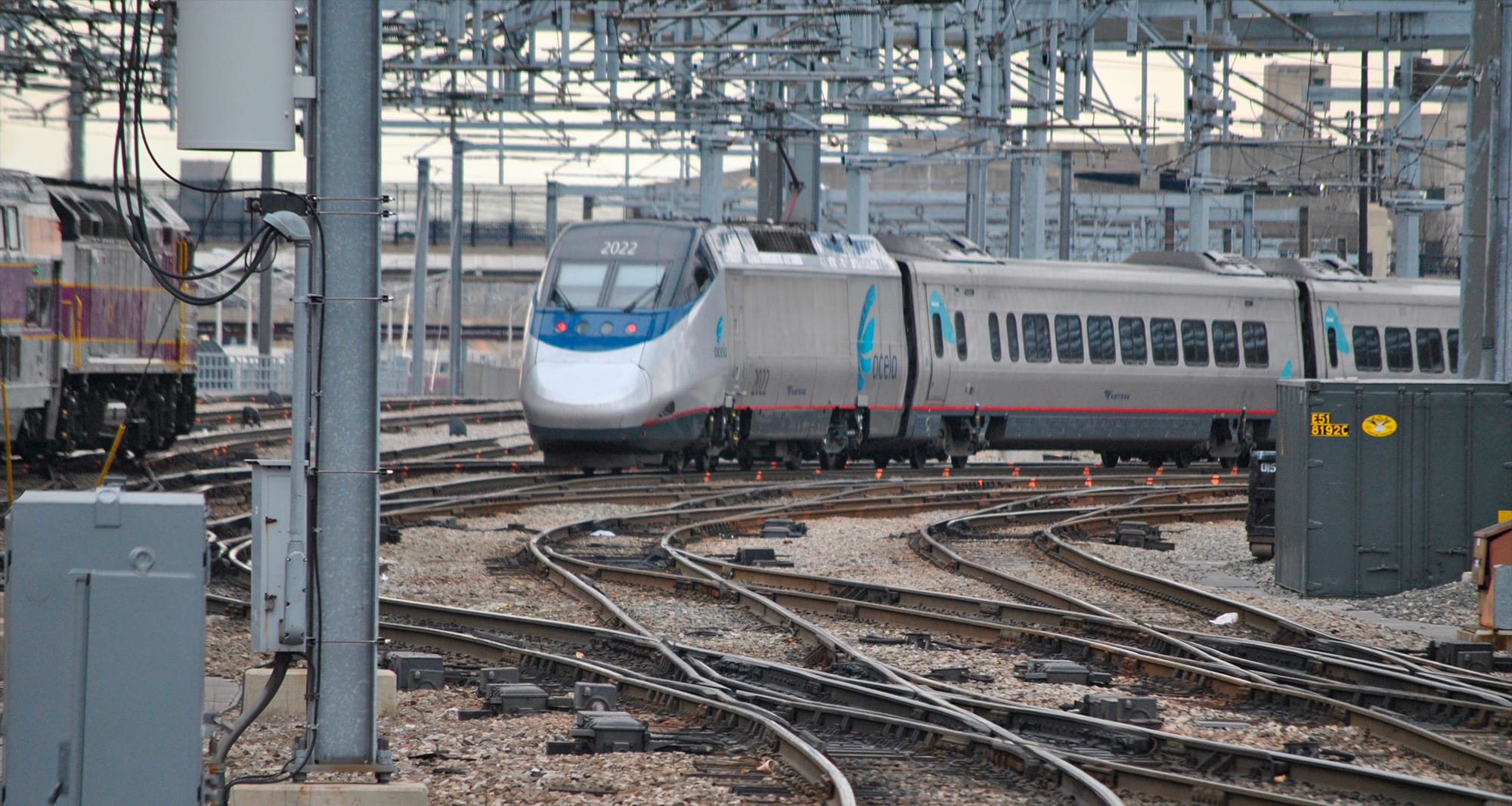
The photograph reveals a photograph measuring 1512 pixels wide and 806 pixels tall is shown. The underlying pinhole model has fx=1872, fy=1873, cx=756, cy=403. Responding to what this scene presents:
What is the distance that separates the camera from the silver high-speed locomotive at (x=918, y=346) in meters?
22.1

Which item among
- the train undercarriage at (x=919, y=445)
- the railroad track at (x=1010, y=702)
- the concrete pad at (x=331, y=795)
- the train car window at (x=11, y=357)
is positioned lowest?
the railroad track at (x=1010, y=702)

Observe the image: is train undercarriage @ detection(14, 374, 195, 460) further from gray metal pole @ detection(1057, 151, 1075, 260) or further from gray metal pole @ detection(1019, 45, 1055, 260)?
gray metal pole @ detection(1057, 151, 1075, 260)

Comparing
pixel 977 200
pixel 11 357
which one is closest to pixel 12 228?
pixel 11 357

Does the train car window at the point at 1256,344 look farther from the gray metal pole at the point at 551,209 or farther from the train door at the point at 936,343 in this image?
the gray metal pole at the point at 551,209

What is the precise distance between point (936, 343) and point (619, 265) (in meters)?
5.33

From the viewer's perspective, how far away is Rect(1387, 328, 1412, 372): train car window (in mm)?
30141

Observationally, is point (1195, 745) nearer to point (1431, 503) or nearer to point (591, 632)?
point (591, 632)

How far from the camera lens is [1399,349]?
30.2 m

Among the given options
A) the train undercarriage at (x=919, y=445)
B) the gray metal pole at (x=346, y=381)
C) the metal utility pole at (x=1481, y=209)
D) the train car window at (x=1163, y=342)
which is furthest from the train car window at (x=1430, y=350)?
the gray metal pole at (x=346, y=381)

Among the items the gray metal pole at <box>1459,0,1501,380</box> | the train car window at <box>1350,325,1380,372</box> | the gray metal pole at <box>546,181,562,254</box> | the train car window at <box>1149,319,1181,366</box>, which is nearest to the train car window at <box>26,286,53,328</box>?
the gray metal pole at <box>1459,0,1501,380</box>

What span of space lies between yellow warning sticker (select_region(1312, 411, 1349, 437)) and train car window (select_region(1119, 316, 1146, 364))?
13640 mm

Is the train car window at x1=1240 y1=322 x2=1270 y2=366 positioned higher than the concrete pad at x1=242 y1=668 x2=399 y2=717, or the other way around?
the train car window at x1=1240 y1=322 x2=1270 y2=366

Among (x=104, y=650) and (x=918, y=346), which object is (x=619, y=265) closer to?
(x=918, y=346)

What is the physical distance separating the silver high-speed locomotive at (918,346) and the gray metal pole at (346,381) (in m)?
15.1
